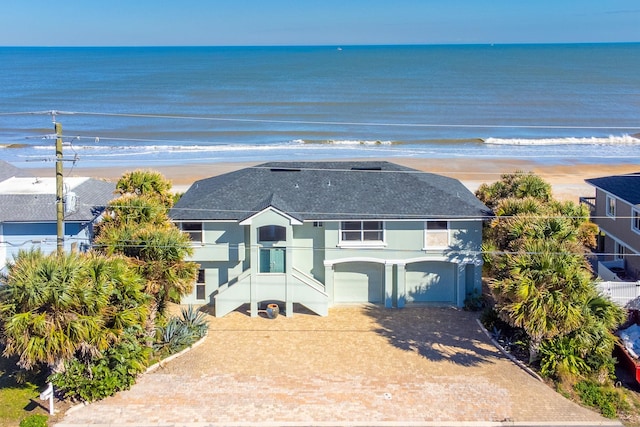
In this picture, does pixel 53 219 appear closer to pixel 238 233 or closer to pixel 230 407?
pixel 238 233

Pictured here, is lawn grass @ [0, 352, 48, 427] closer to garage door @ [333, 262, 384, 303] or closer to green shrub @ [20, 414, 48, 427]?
green shrub @ [20, 414, 48, 427]

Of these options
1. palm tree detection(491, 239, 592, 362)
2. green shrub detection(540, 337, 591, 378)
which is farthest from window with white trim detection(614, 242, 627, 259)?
green shrub detection(540, 337, 591, 378)

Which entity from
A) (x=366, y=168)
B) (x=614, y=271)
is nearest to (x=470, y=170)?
(x=366, y=168)

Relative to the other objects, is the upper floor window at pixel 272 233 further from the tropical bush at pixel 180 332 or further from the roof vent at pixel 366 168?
the roof vent at pixel 366 168

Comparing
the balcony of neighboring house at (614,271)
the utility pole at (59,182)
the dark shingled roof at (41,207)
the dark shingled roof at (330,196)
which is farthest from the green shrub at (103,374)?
the balcony of neighboring house at (614,271)

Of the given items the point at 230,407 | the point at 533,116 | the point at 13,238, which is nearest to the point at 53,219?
the point at 13,238
